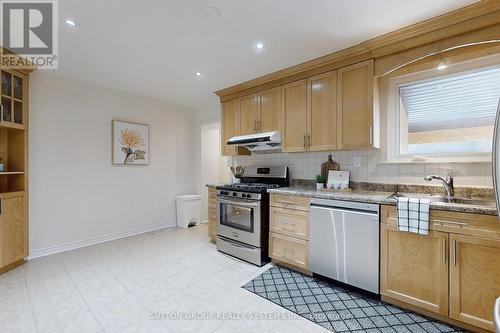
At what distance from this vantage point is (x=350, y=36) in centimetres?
→ 225

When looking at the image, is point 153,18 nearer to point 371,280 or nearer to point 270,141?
point 270,141

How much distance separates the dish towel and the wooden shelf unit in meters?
3.97

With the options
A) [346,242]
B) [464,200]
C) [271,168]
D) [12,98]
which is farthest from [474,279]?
[12,98]

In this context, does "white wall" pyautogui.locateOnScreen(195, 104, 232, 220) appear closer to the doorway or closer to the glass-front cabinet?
the doorway

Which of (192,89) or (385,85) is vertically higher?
(192,89)

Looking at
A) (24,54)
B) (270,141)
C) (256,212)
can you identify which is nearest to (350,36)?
(270,141)

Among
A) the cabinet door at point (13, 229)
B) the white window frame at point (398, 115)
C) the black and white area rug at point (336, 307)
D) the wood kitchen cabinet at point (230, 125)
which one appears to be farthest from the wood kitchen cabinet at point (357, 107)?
the cabinet door at point (13, 229)

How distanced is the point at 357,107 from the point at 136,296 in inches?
114

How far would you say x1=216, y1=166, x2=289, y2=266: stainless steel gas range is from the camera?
2.86m

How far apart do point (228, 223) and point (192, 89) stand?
224 centimetres

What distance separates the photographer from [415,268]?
1.88 metres

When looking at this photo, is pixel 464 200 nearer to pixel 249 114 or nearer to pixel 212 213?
pixel 249 114

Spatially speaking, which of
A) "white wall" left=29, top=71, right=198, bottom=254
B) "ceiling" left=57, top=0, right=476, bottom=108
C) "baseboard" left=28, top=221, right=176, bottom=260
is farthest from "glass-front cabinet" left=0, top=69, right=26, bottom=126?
"baseboard" left=28, top=221, right=176, bottom=260

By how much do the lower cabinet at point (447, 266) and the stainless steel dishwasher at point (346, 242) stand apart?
0.08 meters
